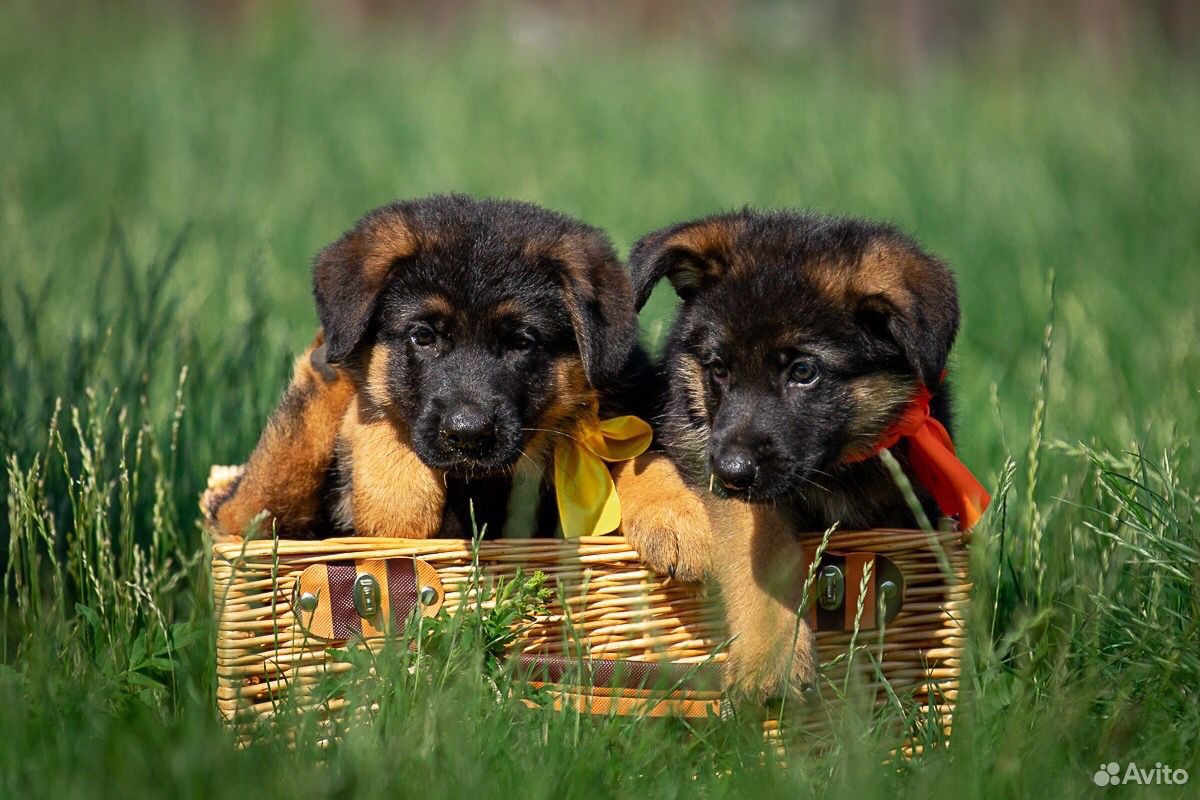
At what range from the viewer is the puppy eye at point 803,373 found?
3445mm

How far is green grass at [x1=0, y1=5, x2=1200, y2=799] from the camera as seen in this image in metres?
2.78

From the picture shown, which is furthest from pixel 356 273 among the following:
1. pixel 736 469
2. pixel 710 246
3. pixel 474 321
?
pixel 736 469

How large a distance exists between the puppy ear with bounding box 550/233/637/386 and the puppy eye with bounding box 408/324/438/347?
40cm

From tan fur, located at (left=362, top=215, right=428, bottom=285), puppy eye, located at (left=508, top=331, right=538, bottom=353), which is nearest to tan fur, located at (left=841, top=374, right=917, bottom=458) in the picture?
puppy eye, located at (left=508, top=331, right=538, bottom=353)

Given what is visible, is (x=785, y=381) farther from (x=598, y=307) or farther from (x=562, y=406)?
(x=562, y=406)

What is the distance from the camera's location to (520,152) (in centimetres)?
870

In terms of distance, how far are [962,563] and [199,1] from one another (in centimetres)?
1199

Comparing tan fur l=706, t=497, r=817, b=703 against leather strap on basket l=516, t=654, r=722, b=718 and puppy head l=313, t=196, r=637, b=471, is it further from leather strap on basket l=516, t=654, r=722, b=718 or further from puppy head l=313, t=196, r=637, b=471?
puppy head l=313, t=196, r=637, b=471

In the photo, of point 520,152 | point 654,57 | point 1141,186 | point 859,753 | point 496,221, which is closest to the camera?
point 859,753

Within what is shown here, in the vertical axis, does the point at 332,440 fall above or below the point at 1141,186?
below

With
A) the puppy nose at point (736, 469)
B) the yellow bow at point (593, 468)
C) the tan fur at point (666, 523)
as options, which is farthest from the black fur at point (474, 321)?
the puppy nose at point (736, 469)

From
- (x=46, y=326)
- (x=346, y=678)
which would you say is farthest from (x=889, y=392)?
(x=46, y=326)

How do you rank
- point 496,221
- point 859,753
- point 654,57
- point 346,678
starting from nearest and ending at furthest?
point 859,753
point 346,678
point 496,221
point 654,57

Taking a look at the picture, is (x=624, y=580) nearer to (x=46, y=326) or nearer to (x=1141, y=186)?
(x=46, y=326)
